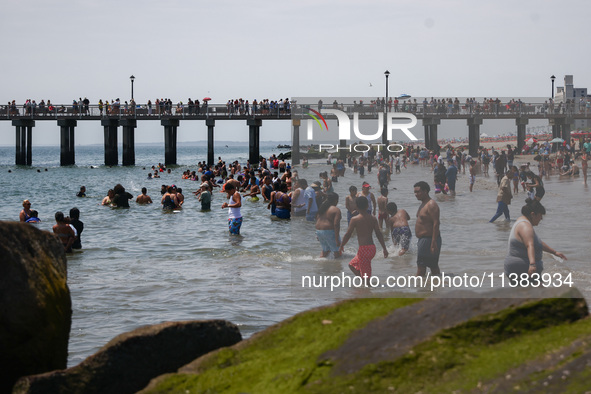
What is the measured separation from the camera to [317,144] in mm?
13125

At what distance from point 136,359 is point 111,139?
54.8 metres

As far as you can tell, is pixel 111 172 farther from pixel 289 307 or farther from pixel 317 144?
pixel 289 307

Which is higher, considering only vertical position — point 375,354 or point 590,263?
point 375,354

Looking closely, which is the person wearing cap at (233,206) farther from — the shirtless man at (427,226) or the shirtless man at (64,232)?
the shirtless man at (427,226)

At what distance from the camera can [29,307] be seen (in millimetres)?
4758

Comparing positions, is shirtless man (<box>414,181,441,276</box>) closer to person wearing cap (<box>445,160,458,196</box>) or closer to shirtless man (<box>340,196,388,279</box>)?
shirtless man (<box>340,196,388,279</box>)

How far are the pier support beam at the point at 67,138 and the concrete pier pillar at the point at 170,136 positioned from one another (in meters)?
7.44

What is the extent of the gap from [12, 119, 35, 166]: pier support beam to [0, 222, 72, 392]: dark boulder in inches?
2176

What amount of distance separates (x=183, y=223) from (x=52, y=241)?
660 inches

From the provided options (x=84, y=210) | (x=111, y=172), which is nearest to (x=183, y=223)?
(x=84, y=210)

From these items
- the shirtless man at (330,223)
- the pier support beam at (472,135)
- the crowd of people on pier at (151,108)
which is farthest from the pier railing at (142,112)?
the shirtless man at (330,223)

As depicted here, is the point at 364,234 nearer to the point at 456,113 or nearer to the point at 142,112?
the point at 456,113

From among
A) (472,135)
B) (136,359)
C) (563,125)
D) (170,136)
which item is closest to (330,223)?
(136,359)

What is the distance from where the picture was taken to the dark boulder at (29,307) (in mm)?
4688
